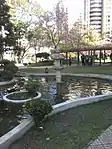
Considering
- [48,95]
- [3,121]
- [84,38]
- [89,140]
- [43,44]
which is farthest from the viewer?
[84,38]

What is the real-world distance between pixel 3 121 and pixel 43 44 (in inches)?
1728

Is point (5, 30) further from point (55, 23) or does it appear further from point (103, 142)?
point (103, 142)

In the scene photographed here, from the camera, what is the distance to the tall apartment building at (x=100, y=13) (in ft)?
335

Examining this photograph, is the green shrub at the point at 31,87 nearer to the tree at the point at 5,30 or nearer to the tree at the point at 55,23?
the tree at the point at 5,30

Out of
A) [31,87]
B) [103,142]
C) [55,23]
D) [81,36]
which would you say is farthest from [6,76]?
[81,36]

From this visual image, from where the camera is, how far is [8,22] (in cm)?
3472

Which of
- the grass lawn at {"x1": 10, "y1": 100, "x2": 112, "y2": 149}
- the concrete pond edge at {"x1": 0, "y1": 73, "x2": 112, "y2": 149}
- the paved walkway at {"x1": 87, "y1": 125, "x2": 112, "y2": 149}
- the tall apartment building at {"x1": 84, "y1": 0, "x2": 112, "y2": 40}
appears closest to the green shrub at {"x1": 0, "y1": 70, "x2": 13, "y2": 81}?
the concrete pond edge at {"x1": 0, "y1": 73, "x2": 112, "y2": 149}

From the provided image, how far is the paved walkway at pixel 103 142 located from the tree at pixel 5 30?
1045 inches

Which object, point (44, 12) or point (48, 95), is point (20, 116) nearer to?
point (48, 95)

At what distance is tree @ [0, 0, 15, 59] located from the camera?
112 feet

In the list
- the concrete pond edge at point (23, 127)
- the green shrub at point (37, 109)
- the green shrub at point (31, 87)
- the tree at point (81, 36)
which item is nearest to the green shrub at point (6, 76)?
Answer: the green shrub at point (31, 87)

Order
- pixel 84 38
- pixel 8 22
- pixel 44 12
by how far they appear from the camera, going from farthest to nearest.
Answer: pixel 84 38
pixel 44 12
pixel 8 22

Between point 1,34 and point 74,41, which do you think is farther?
point 74,41

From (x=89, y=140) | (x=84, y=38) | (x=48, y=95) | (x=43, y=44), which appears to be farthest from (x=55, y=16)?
(x=89, y=140)
